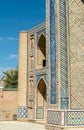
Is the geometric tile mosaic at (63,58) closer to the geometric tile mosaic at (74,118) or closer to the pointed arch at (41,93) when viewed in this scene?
the geometric tile mosaic at (74,118)

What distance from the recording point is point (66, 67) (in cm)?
1098

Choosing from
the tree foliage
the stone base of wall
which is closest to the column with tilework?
the stone base of wall

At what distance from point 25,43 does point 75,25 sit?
21.3 ft

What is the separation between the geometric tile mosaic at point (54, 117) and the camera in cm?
1073

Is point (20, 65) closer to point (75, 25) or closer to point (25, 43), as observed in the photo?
point (25, 43)

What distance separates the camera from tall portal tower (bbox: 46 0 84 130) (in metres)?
10.6

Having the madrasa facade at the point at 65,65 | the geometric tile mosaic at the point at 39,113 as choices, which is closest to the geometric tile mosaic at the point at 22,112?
the geometric tile mosaic at the point at 39,113

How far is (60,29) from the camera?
11.3 m

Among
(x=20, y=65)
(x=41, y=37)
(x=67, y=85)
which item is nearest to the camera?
(x=67, y=85)

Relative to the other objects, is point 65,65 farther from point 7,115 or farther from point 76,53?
point 7,115

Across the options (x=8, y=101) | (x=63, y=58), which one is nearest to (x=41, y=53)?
(x=8, y=101)

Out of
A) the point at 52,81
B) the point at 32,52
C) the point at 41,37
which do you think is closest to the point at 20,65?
the point at 32,52

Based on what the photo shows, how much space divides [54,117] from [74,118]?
84 cm

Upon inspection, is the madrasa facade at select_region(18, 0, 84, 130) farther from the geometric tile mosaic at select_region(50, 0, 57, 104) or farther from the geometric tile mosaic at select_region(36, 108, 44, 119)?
the geometric tile mosaic at select_region(36, 108, 44, 119)
